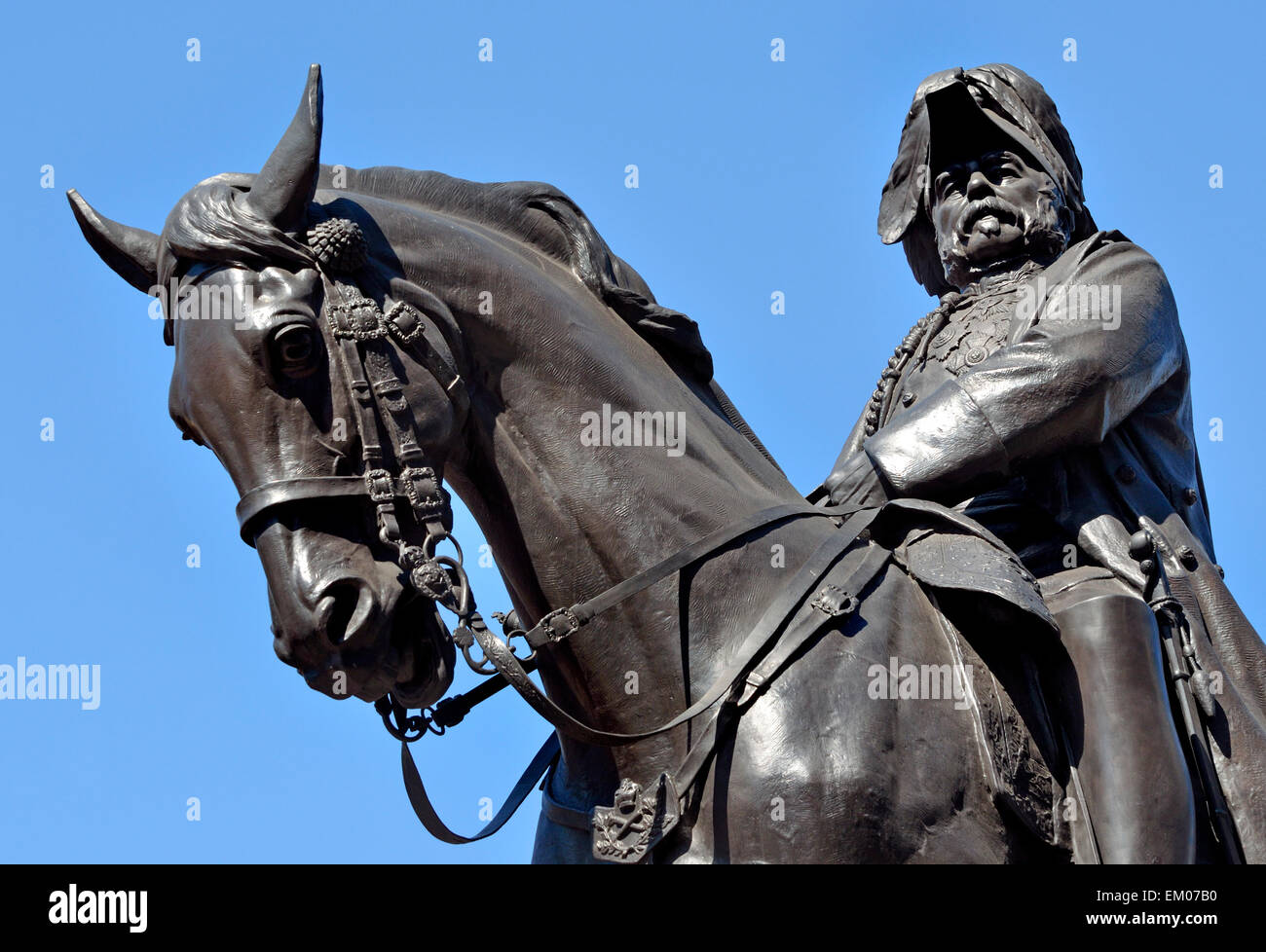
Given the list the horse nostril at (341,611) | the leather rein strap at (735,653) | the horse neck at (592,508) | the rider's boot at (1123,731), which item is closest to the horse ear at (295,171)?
the horse neck at (592,508)

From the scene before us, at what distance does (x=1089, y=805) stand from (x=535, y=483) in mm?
2172

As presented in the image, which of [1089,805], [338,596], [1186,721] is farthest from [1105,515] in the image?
[338,596]

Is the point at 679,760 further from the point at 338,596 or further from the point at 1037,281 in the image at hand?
the point at 1037,281

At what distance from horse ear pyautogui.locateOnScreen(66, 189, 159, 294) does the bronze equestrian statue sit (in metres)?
0.02

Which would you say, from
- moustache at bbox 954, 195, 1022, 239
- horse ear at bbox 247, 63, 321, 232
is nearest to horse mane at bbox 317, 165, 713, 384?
horse ear at bbox 247, 63, 321, 232

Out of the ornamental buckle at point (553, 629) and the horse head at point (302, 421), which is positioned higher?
the horse head at point (302, 421)

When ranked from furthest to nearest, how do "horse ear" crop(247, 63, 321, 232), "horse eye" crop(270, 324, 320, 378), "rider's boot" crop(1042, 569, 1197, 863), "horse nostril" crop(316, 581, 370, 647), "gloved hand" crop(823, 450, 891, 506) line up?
1. "gloved hand" crop(823, 450, 891, 506)
2. "rider's boot" crop(1042, 569, 1197, 863)
3. "horse ear" crop(247, 63, 321, 232)
4. "horse eye" crop(270, 324, 320, 378)
5. "horse nostril" crop(316, 581, 370, 647)

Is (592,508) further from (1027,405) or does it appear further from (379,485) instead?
(1027,405)

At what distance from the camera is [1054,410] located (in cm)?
680

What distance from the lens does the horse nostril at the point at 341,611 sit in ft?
17.7

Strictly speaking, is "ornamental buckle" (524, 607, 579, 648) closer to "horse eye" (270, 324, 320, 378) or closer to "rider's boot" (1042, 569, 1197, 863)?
"horse eye" (270, 324, 320, 378)

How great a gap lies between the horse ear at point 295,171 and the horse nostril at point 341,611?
121 cm

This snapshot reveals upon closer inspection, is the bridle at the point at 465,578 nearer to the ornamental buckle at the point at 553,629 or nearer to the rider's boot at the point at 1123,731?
the ornamental buckle at the point at 553,629

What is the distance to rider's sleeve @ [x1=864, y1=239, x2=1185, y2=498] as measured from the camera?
6688 millimetres
